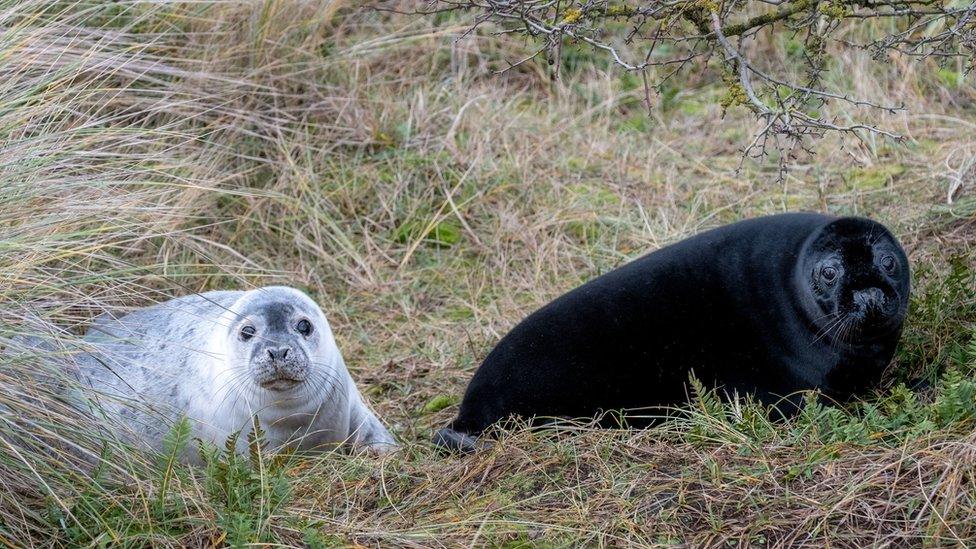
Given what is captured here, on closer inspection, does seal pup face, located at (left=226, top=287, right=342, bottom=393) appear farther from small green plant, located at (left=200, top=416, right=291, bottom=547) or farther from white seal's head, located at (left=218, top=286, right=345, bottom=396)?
small green plant, located at (left=200, top=416, right=291, bottom=547)

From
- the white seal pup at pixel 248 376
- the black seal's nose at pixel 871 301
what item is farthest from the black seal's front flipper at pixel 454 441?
the black seal's nose at pixel 871 301

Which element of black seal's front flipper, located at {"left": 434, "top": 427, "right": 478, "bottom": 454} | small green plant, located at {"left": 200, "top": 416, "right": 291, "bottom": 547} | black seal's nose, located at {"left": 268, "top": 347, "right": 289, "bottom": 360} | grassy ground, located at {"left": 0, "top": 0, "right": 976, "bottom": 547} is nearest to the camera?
small green plant, located at {"left": 200, "top": 416, "right": 291, "bottom": 547}

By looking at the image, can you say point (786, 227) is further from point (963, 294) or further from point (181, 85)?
point (181, 85)

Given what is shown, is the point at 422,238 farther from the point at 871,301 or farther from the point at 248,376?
the point at 871,301

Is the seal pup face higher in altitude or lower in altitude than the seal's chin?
higher

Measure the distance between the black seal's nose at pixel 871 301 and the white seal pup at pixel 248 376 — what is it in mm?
1972

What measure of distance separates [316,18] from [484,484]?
435 cm

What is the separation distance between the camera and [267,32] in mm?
6930

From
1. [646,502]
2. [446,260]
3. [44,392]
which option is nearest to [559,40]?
[646,502]

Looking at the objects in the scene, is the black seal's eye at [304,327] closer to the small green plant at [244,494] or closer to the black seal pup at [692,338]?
the black seal pup at [692,338]

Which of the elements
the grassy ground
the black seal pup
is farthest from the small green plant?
the black seal pup

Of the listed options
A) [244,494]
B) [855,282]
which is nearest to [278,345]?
[244,494]

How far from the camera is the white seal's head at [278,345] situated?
14.1 feet

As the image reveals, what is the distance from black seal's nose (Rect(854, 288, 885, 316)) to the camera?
4109mm
